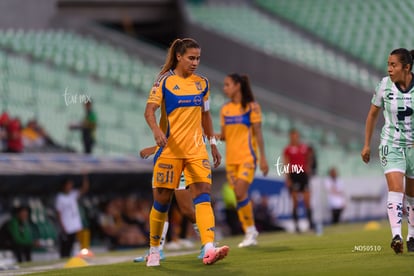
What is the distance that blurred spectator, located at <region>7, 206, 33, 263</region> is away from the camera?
21.9m

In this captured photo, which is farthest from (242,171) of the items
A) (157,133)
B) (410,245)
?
(157,133)

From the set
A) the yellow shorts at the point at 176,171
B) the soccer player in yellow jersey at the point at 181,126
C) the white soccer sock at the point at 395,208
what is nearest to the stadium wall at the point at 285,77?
the white soccer sock at the point at 395,208

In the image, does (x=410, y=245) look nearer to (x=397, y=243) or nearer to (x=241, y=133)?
(x=397, y=243)

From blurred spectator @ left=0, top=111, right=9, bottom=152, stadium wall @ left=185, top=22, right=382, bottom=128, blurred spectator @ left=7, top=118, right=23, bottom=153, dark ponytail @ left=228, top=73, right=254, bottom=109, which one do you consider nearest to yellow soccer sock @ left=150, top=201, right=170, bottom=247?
dark ponytail @ left=228, top=73, right=254, bottom=109

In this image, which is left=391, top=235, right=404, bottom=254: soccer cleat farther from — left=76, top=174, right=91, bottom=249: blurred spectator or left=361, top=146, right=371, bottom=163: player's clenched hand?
left=76, top=174, right=91, bottom=249: blurred spectator

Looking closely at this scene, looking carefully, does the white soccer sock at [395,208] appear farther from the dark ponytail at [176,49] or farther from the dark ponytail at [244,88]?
the dark ponytail at [244,88]

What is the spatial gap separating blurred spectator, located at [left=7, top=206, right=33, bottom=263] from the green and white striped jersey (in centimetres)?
1121

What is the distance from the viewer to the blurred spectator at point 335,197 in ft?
100

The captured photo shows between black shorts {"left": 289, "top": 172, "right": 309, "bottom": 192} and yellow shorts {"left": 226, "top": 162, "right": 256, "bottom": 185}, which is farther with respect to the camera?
black shorts {"left": 289, "top": 172, "right": 309, "bottom": 192}

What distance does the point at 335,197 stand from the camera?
30.6 meters

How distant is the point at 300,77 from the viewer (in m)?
40.7

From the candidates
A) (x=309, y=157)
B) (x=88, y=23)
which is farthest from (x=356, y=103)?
(x=309, y=157)

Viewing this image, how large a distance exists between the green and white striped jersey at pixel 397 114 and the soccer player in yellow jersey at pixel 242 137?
469cm

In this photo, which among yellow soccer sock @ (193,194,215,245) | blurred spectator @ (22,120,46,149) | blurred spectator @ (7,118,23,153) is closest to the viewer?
yellow soccer sock @ (193,194,215,245)
